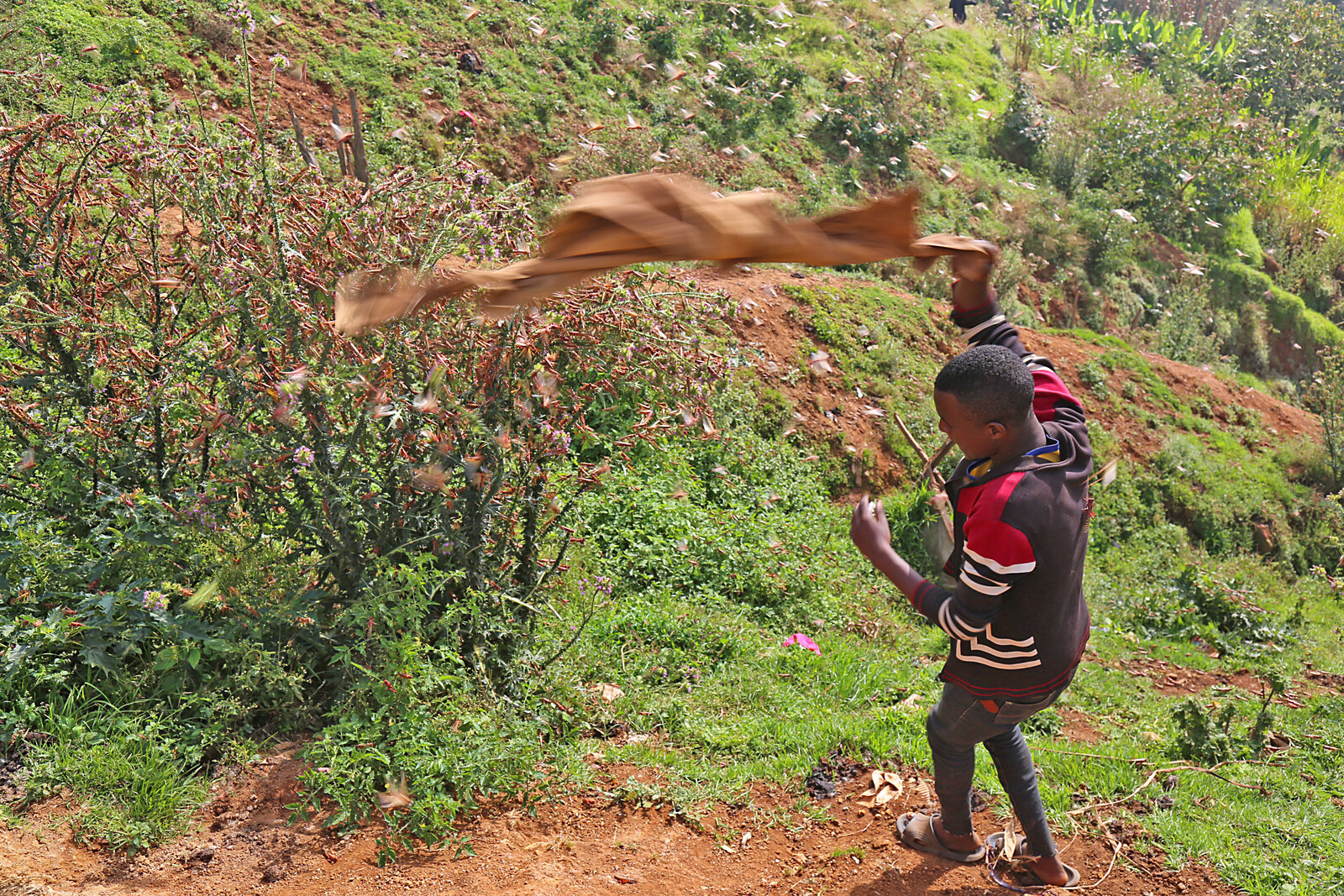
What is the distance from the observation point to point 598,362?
10.9 feet

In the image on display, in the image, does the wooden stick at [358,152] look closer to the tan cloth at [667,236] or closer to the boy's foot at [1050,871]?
the tan cloth at [667,236]

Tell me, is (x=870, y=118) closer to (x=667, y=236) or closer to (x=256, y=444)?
(x=256, y=444)

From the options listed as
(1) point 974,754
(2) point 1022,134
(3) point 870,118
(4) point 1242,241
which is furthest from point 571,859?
(4) point 1242,241

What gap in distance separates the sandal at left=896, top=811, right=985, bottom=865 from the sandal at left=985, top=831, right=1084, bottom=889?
0.05 m

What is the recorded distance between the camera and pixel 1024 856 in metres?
2.63

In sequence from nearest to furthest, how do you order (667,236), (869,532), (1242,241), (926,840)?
(667,236) < (869,532) < (926,840) < (1242,241)

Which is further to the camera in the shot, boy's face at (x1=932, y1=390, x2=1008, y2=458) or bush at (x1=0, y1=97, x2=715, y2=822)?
bush at (x1=0, y1=97, x2=715, y2=822)

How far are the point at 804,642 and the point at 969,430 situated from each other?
2.55 meters

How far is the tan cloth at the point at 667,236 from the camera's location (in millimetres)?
1494

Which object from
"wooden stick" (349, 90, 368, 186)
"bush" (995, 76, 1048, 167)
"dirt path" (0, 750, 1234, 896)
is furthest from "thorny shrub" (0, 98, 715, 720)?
"bush" (995, 76, 1048, 167)

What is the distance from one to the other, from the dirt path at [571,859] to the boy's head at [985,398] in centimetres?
142

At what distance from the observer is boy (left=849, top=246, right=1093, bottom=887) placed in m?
2.02

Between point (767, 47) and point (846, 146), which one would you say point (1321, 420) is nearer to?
point (846, 146)

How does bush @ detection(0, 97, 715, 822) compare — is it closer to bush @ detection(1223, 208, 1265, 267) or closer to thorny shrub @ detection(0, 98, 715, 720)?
thorny shrub @ detection(0, 98, 715, 720)
